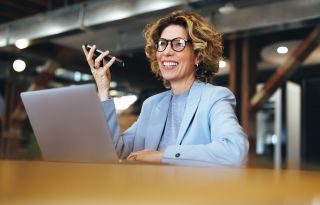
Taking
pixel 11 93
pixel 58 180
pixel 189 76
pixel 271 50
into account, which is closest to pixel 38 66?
pixel 11 93

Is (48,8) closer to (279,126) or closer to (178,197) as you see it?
(279,126)

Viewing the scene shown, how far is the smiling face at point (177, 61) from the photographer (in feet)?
5.65

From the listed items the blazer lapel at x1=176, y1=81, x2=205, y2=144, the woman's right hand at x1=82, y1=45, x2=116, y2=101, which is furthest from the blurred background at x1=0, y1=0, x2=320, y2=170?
the blazer lapel at x1=176, y1=81, x2=205, y2=144

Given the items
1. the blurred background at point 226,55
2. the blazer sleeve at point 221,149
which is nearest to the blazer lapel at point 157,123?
the blazer sleeve at point 221,149

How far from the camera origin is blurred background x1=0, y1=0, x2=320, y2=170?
4.76 metres

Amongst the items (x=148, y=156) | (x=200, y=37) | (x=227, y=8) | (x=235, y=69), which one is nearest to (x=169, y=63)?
(x=200, y=37)

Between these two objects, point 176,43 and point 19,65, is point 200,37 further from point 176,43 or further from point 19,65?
point 19,65

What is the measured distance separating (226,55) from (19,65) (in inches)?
218

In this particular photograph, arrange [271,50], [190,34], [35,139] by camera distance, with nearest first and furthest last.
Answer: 1. [35,139]
2. [190,34]
3. [271,50]

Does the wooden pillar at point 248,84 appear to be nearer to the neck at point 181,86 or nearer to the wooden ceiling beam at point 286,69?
the wooden ceiling beam at point 286,69

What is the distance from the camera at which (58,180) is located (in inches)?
6.7

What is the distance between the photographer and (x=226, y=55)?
3477 mm

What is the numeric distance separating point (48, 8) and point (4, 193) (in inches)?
250

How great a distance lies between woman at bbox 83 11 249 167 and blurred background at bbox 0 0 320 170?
1263 millimetres
